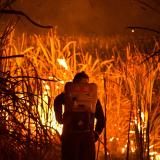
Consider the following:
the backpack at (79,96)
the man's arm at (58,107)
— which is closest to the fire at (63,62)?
the man's arm at (58,107)

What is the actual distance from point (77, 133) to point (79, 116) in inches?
9.4

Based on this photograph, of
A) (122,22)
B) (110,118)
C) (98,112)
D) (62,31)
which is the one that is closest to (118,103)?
(110,118)

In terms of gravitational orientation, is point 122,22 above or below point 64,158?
above

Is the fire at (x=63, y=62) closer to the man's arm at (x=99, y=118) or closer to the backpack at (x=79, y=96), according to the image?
the man's arm at (x=99, y=118)

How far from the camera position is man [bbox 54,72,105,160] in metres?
5.77

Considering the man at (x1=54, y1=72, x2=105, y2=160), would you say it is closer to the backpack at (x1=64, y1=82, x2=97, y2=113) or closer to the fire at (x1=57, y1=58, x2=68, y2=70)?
the backpack at (x1=64, y1=82, x2=97, y2=113)

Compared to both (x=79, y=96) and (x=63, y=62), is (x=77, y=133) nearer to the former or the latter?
Answer: (x=79, y=96)

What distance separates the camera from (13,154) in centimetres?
367

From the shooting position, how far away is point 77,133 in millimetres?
5941

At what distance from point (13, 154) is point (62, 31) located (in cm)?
2039

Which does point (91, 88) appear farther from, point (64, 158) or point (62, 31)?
point (62, 31)

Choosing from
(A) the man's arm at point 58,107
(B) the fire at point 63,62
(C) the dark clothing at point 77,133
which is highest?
(B) the fire at point 63,62

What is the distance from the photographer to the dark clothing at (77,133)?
5.89 m

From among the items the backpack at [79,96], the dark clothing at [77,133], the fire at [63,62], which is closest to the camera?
the backpack at [79,96]
